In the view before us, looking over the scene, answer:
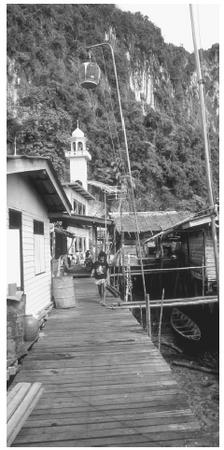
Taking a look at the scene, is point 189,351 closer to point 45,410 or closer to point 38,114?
point 45,410

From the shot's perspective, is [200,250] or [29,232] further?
[200,250]

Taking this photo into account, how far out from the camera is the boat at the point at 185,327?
11397 millimetres

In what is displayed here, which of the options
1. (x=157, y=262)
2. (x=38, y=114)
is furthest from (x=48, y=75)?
(x=157, y=262)

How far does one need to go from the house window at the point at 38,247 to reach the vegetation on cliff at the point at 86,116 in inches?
700

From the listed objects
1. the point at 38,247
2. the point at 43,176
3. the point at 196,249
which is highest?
the point at 43,176

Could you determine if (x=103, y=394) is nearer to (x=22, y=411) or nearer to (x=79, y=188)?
(x=22, y=411)

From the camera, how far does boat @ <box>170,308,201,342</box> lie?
37.4ft

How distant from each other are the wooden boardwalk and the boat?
5.12 meters

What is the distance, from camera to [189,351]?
36.9 ft

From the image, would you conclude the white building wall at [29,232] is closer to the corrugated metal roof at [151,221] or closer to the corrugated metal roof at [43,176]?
the corrugated metal roof at [43,176]

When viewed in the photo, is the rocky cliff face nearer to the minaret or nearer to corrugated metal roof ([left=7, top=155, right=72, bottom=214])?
the minaret

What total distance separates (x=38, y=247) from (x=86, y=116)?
38.5 meters

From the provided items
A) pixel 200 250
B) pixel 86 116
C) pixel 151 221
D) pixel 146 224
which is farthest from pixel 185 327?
pixel 86 116

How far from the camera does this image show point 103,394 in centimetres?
412
